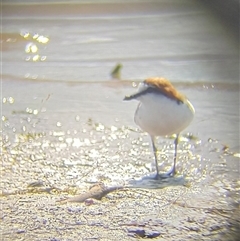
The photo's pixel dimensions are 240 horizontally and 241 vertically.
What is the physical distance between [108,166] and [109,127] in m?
0.63

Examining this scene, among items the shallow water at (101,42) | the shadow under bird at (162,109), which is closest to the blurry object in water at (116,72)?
the shallow water at (101,42)

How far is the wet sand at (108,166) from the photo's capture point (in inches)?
99.4

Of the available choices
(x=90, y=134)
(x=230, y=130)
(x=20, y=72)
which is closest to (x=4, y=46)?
(x=20, y=72)

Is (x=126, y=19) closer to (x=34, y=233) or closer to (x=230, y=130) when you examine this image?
(x=230, y=130)

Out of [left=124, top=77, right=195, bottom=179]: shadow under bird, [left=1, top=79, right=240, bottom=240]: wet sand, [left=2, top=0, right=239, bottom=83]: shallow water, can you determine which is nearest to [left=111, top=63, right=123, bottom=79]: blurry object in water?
[left=2, top=0, right=239, bottom=83]: shallow water

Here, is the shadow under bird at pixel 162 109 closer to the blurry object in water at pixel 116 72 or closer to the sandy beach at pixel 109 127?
the sandy beach at pixel 109 127

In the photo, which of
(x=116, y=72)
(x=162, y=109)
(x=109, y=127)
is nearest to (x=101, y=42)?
(x=116, y=72)

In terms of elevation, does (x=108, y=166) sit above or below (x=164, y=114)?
below

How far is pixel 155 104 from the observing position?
3.32 m

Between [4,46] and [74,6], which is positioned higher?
[74,6]

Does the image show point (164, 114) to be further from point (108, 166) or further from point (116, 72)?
point (116, 72)

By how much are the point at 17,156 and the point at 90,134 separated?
1.77ft

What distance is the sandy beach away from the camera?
256 cm

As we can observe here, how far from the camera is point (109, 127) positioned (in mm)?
3885
